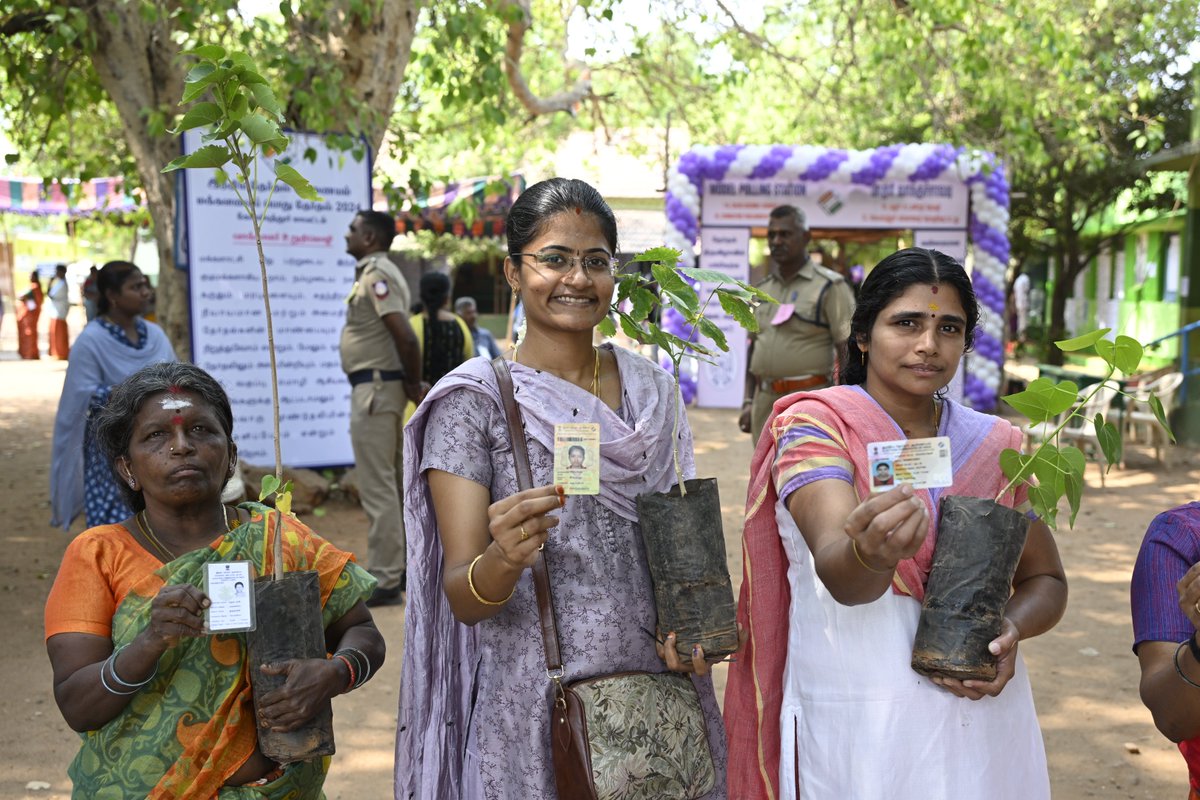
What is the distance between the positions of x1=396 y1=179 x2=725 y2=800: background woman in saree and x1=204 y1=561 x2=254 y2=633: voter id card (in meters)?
0.35

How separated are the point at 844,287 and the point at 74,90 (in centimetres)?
612

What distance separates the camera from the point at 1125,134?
17188 millimetres

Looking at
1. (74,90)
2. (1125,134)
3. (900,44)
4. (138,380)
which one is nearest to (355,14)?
(74,90)

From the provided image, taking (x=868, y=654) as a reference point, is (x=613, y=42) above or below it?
above

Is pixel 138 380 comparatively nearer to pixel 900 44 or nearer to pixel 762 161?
pixel 900 44

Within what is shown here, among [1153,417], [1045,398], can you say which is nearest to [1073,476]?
[1045,398]

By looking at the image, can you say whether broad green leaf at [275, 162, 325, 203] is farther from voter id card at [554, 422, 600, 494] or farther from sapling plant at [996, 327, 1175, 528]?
sapling plant at [996, 327, 1175, 528]

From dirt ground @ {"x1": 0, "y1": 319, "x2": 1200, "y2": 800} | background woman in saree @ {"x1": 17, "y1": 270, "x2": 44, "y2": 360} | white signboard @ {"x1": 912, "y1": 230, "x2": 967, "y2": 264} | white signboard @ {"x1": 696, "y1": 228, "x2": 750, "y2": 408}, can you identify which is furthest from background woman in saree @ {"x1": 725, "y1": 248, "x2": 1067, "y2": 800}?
background woman in saree @ {"x1": 17, "y1": 270, "x2": 44, "y2": 360}

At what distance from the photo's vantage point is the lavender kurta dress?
2.08 m

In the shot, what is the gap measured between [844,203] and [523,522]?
40.7 feet

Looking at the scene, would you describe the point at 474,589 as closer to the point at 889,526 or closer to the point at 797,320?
the point at 889,526

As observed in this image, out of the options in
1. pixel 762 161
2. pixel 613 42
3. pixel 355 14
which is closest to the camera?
pixel 355 14

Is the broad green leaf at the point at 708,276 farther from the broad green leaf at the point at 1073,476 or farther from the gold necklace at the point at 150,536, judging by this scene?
the gold necklace at the point at 150,536

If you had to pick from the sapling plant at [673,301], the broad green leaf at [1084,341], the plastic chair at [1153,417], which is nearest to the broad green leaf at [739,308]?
the sapling plant at [673,301]
